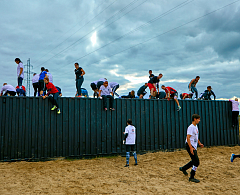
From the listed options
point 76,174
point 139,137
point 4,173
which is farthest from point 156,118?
point 4,173

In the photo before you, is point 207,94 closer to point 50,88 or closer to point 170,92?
point 170,92

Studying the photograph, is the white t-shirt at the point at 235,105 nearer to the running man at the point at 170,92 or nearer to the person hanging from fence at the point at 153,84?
the running man at the point at 170,92

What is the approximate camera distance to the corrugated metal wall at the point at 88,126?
8070 mm

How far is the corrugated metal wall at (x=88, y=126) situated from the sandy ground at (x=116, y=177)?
604 mm

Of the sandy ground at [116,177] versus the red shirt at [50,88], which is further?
the red shirt at [50,88]

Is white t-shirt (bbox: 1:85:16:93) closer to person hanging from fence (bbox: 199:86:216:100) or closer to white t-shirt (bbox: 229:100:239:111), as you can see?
person hanging from fence (bbox: 199:86:216:100)

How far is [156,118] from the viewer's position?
1046 cm

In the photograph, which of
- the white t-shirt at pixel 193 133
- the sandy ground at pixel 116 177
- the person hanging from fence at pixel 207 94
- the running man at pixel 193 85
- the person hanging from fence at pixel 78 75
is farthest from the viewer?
the person hanging from fence at pixel 207 94

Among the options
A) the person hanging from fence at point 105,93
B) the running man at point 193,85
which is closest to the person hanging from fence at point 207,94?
the running man at point 193,85

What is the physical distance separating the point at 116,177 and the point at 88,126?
3425mm

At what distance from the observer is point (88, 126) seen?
9102mm

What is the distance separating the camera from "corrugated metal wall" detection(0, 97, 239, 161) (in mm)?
8070

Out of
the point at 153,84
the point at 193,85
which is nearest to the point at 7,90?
the point at 153,84

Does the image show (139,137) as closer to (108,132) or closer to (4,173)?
(108,132)
